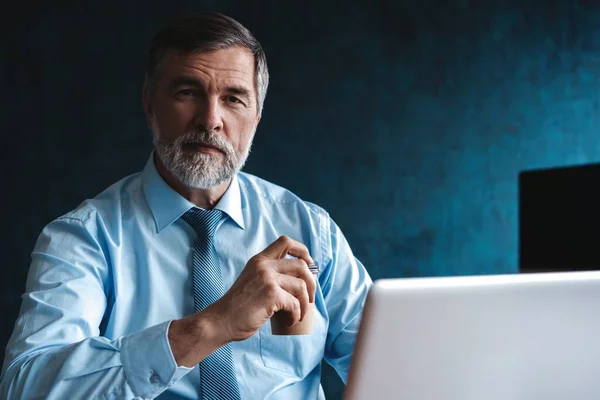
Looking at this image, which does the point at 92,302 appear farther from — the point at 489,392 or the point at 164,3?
the point at 164,3

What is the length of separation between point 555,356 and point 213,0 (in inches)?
98.4

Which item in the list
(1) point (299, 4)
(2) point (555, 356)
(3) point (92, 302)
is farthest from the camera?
(1) point (299, 4)

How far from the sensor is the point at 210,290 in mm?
1577

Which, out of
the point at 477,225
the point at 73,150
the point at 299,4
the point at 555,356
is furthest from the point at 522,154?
the point at 555,356

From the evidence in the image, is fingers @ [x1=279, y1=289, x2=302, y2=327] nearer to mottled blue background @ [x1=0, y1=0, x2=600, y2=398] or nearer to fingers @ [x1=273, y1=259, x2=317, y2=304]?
fingers @ [x1=273, y1=259, x2=317, y2=304]

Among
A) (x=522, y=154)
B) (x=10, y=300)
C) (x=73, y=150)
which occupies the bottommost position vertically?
(x=10, y=300)

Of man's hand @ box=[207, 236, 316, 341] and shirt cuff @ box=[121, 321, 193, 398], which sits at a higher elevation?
man's hand @ box=[207, 236, 316, 341]

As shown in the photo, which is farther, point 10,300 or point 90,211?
point 10,300

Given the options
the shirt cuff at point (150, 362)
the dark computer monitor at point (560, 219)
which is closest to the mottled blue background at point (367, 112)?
the dark computer monitor at point (560, 219)

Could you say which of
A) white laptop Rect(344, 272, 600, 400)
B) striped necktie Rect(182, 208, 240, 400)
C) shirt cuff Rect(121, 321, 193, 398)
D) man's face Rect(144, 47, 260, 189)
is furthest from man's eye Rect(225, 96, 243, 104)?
white laptop Rect(344, 272, 600, 400)

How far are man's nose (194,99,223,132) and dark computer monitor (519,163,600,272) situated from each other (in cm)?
98

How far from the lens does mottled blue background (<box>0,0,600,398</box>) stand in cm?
283

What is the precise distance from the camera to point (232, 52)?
67.3 inches

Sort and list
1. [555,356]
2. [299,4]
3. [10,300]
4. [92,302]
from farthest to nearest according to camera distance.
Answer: [299,4]
[10,300]
[92,302]
[555,356]
